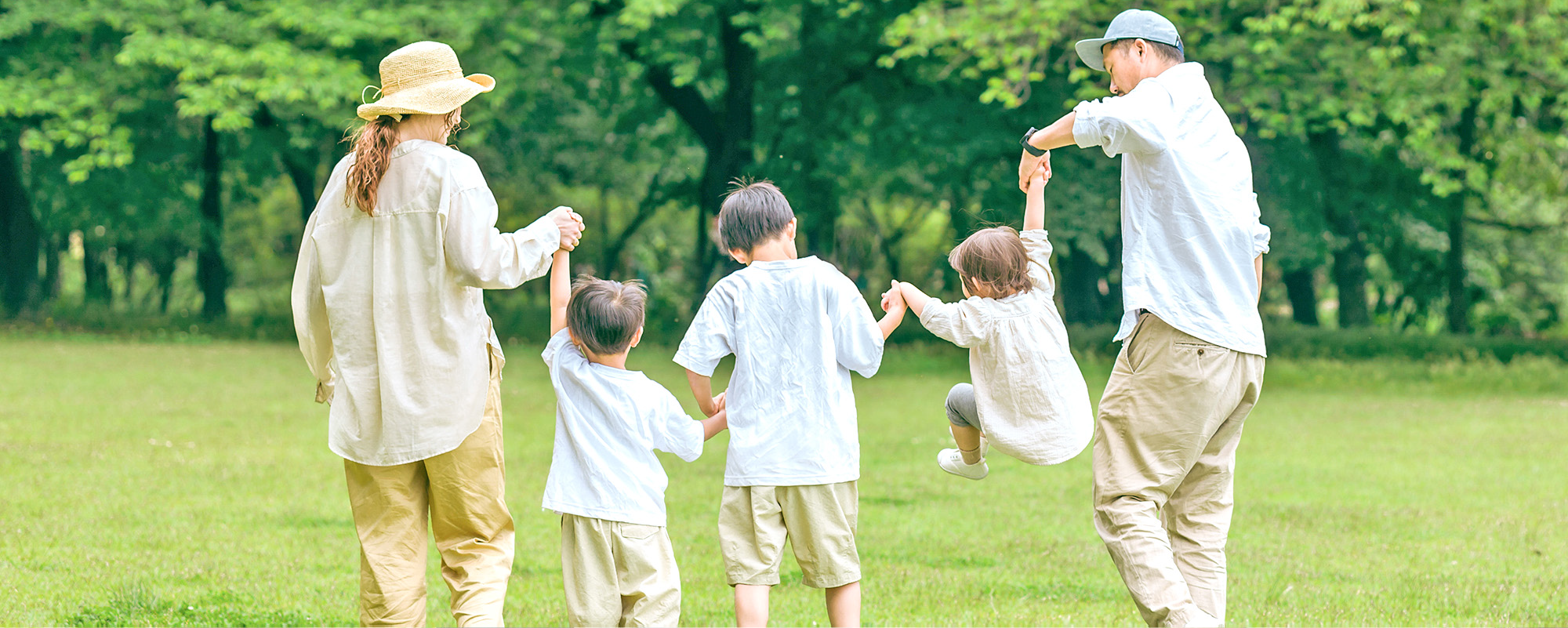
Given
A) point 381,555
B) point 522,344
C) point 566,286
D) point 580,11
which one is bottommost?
point 522,344

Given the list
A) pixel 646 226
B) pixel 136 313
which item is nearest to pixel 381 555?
pixel 136 313

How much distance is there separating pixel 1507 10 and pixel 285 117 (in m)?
19.6

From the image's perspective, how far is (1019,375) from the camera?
13.0 feet

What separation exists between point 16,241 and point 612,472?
25220 millimetres

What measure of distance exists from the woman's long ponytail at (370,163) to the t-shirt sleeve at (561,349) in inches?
26.2

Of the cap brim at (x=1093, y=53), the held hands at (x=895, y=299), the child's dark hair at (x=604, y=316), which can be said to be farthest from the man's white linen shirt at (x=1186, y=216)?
the child's dark hair at (x=604, y=316)

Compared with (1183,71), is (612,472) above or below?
below

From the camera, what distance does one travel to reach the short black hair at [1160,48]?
3975 mm

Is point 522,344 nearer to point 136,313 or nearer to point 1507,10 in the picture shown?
point 136,313

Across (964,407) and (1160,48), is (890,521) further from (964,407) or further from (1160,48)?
(1160,48)

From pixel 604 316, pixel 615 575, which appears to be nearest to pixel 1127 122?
pixel 604 316

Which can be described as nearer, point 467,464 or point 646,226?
point 467,464

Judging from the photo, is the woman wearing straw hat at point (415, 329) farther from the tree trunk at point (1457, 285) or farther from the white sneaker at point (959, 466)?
the tree trunk at point (1457, 285)

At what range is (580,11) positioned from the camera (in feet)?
64.0
